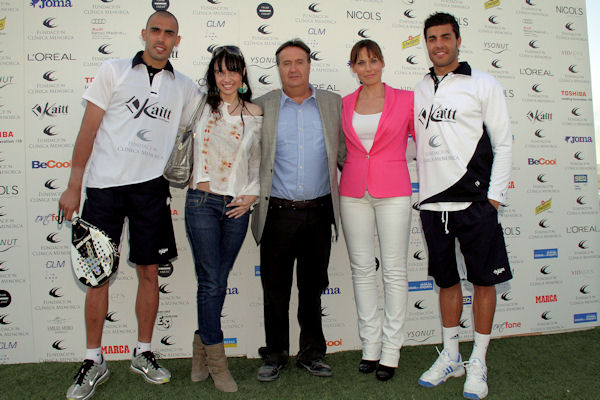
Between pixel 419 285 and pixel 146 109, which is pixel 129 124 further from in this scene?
pixel 419 285

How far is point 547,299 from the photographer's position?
3.52m

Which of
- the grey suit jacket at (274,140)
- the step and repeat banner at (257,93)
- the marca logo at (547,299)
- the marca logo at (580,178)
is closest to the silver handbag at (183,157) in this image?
the grey suit jacket at (274,140)

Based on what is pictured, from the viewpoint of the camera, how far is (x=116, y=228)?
2406mm

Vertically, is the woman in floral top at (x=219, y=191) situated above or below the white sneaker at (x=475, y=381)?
above

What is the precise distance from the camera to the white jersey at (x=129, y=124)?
2.35 meters

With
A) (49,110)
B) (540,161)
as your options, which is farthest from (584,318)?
(49,110)

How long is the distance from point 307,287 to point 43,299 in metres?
2.13

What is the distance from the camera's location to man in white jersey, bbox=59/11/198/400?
7.71 feet

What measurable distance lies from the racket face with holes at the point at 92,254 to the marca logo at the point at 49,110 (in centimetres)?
128

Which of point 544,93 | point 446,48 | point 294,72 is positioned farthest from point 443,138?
point 544,93

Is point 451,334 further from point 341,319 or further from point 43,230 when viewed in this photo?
point 43,230

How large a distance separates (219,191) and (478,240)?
156cm

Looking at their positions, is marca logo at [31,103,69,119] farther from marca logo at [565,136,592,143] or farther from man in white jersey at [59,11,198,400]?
marca logo at [565,136,592,143]

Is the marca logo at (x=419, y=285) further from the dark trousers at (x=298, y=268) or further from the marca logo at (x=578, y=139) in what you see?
the marca logo at (x=578, y=139)
